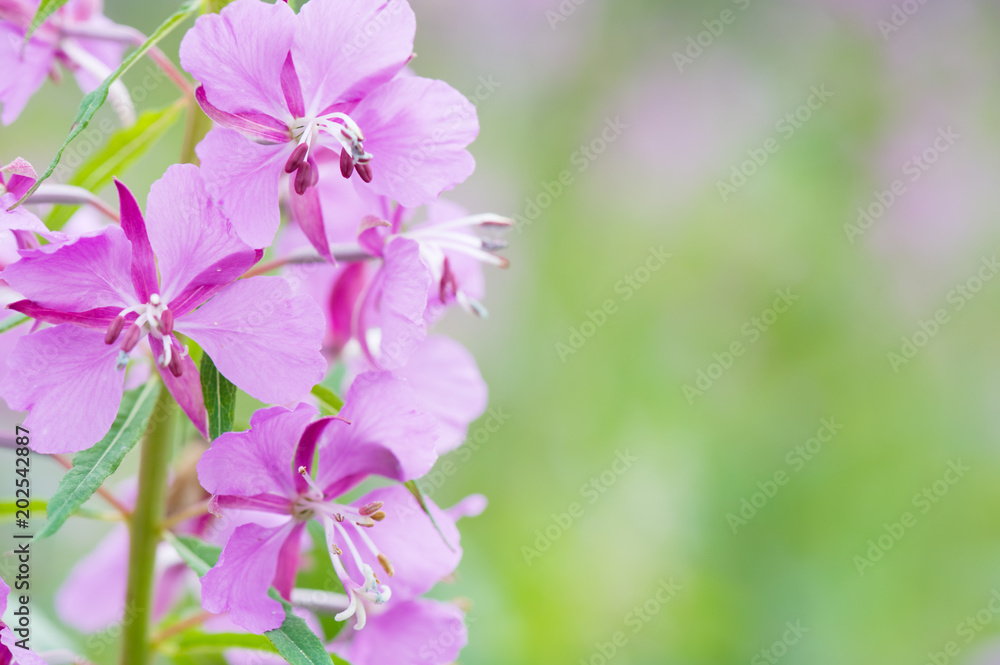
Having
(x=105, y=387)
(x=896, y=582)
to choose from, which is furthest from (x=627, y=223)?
(x=105, y=387)

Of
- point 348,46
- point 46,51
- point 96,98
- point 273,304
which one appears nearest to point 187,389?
point 273,304

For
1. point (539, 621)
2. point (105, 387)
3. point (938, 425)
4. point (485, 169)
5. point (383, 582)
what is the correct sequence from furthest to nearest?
point (485, 169), point (938, 425), point (539, 621), point (383, 582), point (105, 387)

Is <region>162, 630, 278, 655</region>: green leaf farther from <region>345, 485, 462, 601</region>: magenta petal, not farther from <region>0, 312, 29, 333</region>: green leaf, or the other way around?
<region>0, 312, 29, 333</region>: green leaf

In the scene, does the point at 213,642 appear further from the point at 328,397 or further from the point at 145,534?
the point at 328,397

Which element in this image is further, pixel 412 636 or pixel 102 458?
pixel 412 636

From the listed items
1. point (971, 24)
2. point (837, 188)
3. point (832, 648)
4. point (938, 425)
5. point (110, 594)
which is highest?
point (971, 24)

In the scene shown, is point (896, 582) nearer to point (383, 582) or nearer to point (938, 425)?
point (938, 425)

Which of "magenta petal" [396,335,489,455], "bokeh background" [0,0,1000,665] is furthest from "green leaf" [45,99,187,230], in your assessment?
"bokeh background" [0,0,1000,665]

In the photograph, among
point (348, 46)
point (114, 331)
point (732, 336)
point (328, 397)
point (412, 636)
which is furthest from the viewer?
point (732, 336)
